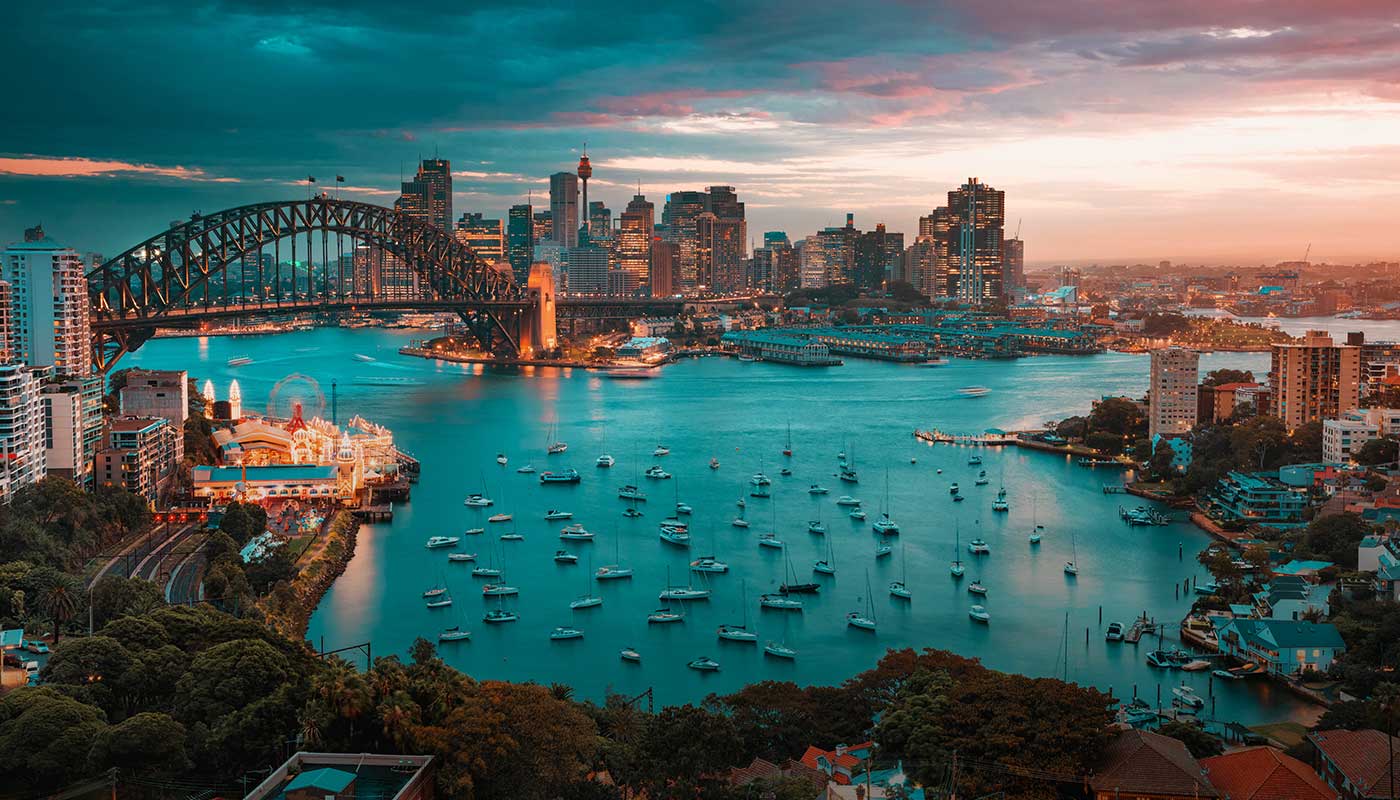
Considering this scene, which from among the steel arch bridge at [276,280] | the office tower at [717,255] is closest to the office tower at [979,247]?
the office tower at [717,255]

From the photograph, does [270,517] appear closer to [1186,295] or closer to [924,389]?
[924,389]

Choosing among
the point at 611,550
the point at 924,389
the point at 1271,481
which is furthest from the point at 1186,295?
the point at 611,550

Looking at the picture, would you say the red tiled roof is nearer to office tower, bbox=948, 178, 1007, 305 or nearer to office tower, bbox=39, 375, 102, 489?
office tower, bbox=39, 375, 102, 489

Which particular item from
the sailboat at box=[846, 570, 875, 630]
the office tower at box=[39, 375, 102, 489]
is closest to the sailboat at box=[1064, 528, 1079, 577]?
the sailboat at box=[846, 570, 875, 630]

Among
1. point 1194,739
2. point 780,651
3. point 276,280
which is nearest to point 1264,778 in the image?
point 1194,739

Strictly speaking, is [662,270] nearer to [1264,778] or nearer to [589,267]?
[589,267]

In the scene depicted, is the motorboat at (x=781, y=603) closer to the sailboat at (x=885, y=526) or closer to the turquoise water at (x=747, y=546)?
the turquoise water at (x=747, y=546)
